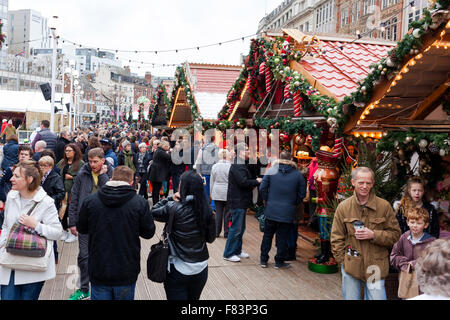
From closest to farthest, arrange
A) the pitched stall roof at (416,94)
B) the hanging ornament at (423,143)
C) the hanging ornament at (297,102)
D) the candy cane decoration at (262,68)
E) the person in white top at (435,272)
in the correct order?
the person in white top at (435,272)
the pitched stall roof at (416,94)
the hanging ornament at (423,143)
the hanging ornament at (297,102)
the candy cane decoration at (262,68)

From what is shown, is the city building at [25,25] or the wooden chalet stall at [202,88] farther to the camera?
the city building at [25,25]

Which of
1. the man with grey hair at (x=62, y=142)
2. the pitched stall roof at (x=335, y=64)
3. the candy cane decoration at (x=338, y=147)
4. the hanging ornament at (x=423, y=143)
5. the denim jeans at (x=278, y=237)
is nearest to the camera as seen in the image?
the hanging ornament at (x=423, y=143)

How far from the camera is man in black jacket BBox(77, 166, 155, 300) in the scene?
3268 millimetres

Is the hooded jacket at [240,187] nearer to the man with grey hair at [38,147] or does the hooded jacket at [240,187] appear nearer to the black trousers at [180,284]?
the black trousers at [180,284]

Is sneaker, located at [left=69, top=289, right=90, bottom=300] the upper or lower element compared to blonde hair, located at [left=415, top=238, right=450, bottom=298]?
lower

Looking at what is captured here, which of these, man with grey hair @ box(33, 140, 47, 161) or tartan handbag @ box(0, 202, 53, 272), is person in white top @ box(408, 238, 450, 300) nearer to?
tartan handbag @ box(0, 202, 53, 272)

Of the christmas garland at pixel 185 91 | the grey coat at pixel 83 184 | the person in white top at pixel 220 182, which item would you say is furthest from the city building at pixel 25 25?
the grey coat at pixel 83 184

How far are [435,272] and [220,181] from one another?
584 centimetres

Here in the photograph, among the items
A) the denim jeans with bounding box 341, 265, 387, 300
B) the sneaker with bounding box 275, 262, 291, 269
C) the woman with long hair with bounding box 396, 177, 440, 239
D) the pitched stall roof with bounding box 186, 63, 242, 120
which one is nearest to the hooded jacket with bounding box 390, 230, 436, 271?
the denim jeans with bounding box 341, 265, 387, 300

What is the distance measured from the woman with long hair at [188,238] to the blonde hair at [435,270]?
1.91 m

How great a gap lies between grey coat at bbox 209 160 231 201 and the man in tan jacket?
12.7 ft

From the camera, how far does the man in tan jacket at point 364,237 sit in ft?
12.4

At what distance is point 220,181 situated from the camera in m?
7.73

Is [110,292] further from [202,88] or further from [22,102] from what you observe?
[22,102]
